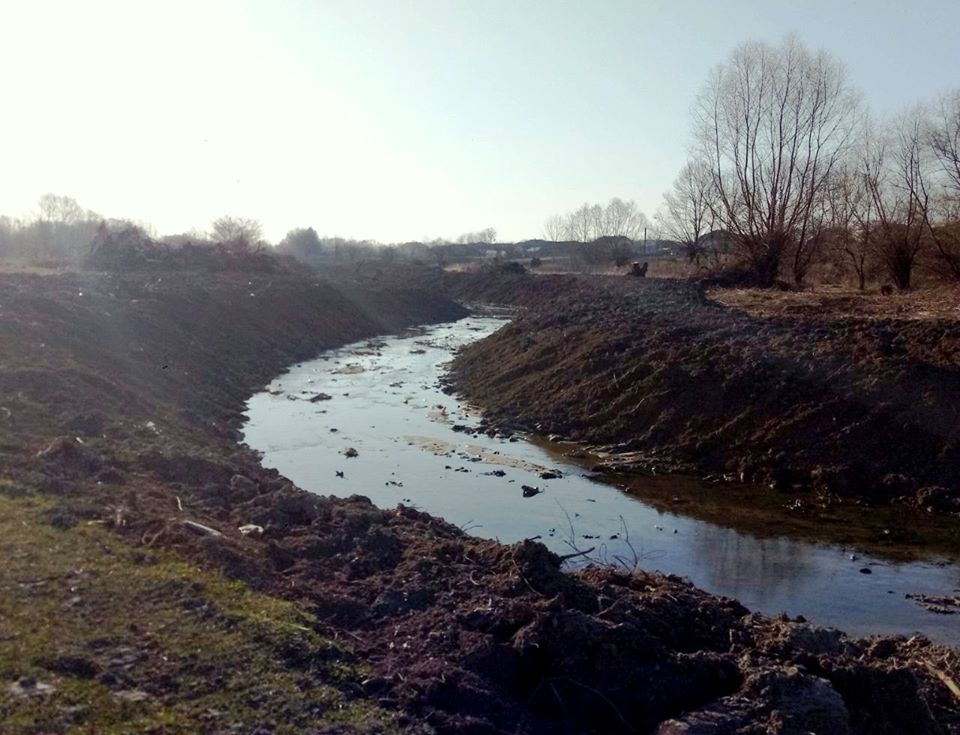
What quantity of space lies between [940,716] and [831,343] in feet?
41.0

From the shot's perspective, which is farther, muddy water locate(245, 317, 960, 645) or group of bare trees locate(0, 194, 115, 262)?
group of bare trees locate(0, 194, 115, 262)

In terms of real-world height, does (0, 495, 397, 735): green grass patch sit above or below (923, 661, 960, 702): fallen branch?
above

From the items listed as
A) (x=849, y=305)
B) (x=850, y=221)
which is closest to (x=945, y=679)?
(x=849, y=305)

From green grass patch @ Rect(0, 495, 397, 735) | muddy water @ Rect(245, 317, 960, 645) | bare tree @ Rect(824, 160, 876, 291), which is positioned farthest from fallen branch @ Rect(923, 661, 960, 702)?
bare tree @ Rect(824, 160, 876, 291)

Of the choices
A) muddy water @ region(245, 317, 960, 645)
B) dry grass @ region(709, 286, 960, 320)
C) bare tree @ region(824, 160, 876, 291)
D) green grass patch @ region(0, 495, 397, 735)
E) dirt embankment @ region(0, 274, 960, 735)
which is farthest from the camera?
bare tree @ region(824, 160, 876, 291)

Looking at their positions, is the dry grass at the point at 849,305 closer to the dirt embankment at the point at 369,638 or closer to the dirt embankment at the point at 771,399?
the dirt embankment at the point at 771,399

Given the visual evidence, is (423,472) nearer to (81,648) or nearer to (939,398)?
(939,398)

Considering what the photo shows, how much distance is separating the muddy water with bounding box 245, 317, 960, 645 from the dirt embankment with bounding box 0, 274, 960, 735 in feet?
6.23

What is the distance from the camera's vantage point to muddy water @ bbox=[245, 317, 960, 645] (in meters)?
10.0

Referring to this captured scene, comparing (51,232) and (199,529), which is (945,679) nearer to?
(199,529)

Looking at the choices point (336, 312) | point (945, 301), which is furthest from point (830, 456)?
point (336, 312)

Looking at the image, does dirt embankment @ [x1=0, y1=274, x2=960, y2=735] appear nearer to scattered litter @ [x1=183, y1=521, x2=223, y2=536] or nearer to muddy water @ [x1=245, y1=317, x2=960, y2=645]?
scattered litter @ [x1=183, y1=521, x2=223, y2=536]

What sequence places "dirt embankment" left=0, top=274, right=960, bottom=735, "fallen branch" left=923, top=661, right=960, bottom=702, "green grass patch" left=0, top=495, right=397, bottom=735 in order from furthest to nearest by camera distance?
"fallen branch" left=923, top=661, right=960, bottom=702, "dirt embankment" left=0, top=274, right=960, bottom=735, "green grass patch" left=0, top=495, right=397, bottom=735

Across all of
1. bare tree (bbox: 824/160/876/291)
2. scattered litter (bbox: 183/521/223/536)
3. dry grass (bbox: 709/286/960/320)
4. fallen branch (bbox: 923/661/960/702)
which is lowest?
fallen branch (bbox: 923/661/960/702)
